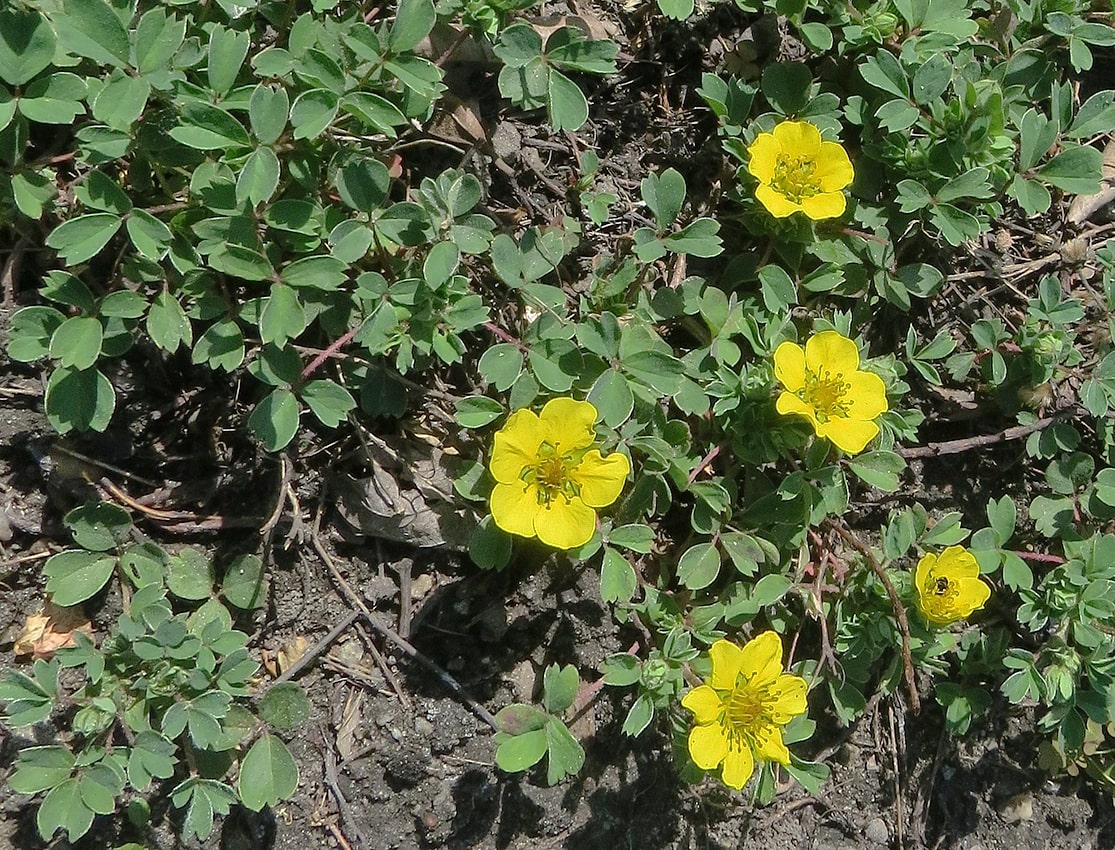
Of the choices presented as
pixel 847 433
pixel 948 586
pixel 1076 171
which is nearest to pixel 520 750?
pixel 847 433

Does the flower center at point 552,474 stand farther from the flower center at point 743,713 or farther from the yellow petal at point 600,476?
the flower center at point 743,713

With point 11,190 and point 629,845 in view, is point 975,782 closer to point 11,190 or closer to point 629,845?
point 629,845

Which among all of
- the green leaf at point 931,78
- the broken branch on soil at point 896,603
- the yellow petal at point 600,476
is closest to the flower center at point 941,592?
the broken branch on soil at point 896,603

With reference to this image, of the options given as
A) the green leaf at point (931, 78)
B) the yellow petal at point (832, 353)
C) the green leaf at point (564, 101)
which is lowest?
the yellow petal at point (832, 353)

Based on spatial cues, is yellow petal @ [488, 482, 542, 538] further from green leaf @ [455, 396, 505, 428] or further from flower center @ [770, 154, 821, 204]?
flower center @ [770, 154, 821, 204]

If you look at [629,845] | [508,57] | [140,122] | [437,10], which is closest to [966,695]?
[629,845]

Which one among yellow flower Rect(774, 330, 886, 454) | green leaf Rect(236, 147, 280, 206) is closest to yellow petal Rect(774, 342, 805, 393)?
yellow flower Rect(774, 330, 886, 454)

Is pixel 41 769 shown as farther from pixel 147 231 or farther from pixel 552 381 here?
pixel 552 381

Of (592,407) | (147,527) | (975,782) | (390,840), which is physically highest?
(592,407)
